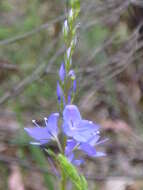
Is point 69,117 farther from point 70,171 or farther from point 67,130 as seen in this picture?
point 70,171

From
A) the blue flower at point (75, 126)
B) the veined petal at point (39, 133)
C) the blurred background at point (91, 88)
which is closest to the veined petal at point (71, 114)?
the blue flower at point (75, 126)

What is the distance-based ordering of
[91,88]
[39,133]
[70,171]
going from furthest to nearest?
[91,88] < [39,133] < [70,171]

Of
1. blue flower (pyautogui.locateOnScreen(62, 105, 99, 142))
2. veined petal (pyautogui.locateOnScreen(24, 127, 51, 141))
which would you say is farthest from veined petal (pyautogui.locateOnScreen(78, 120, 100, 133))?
veined petal (pyautogui.locateOnScreen(24, 127, 51, 141))

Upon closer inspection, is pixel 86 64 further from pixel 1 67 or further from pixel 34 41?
pixel 34 41

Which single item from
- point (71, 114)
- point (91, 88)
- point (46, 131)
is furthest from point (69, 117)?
point (91, 88)

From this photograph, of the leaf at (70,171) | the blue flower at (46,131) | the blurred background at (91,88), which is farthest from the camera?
the blurred background at (91,88)

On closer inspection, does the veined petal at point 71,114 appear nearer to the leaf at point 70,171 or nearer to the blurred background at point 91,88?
the leaf at point 70,171
